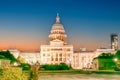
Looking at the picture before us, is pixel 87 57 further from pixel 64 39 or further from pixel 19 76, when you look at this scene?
pixel 19 76

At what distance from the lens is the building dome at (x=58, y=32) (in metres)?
176

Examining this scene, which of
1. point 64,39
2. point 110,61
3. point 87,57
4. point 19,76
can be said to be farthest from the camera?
point 64,39

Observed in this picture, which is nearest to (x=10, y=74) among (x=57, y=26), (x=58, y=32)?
(x=58, y=32)

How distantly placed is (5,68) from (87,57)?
485 feet

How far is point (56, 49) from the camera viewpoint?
17150 centimetres

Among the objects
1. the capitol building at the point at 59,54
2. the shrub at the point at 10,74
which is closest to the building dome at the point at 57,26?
the capitol building at the point at 59,54

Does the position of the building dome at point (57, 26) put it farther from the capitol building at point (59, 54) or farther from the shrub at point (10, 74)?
the shrub at point (10, 74)

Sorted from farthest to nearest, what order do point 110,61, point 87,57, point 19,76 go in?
1. point 87,57
2. point 110,61
3. point 19,76

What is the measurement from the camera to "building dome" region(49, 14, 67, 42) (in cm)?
17575

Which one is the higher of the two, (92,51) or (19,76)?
(92,51)

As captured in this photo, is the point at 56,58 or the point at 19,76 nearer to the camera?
the point at 19,76

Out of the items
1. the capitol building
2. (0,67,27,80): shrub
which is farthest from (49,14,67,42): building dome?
(0,67,27,80): shrub

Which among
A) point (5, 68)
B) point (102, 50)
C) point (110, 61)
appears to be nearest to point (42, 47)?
point (102, 50)

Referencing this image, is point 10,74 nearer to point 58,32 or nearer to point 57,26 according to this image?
point 58,32
